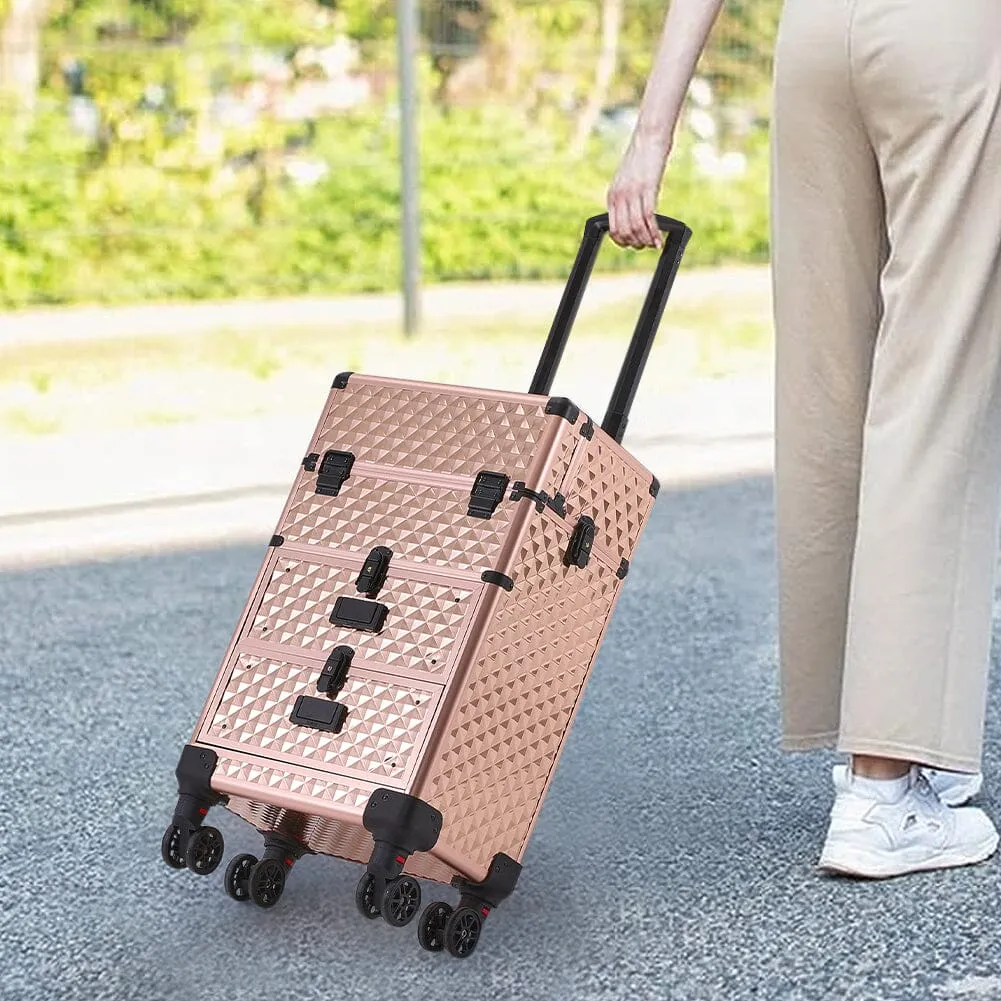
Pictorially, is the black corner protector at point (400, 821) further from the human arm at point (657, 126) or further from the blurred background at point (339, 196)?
the blurred background at point (339, 196)

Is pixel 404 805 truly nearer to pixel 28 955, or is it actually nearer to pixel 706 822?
pixel 28 955

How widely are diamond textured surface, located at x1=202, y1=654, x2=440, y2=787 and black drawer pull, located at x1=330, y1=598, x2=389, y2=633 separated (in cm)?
6

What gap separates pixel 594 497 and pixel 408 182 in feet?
22.2

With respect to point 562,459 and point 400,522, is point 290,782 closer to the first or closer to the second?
point 400,522

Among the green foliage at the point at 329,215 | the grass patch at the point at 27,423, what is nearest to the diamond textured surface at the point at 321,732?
the grass patch at the point at 27,423

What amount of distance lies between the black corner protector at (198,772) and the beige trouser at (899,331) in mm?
A: 925

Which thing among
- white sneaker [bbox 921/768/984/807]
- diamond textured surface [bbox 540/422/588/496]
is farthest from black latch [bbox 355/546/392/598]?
white sneaker [bbox 921/768/984/807]

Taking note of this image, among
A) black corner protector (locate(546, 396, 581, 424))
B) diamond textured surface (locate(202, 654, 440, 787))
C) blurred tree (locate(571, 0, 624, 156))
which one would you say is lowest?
blurred tree (locate(571, 0, 624, 156))

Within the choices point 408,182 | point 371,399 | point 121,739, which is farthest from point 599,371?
point 371,399

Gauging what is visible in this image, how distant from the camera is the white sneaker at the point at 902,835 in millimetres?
2959

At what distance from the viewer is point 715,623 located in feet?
15.1

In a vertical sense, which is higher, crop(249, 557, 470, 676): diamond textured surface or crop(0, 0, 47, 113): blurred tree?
crop(249, 557, 470, 676): diamond textured surface

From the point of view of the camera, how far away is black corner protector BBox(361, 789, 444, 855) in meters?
2.55

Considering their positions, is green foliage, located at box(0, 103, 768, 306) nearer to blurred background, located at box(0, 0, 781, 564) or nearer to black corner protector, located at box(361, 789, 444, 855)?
blurred background, located at box(0, 0, 781, 564)
